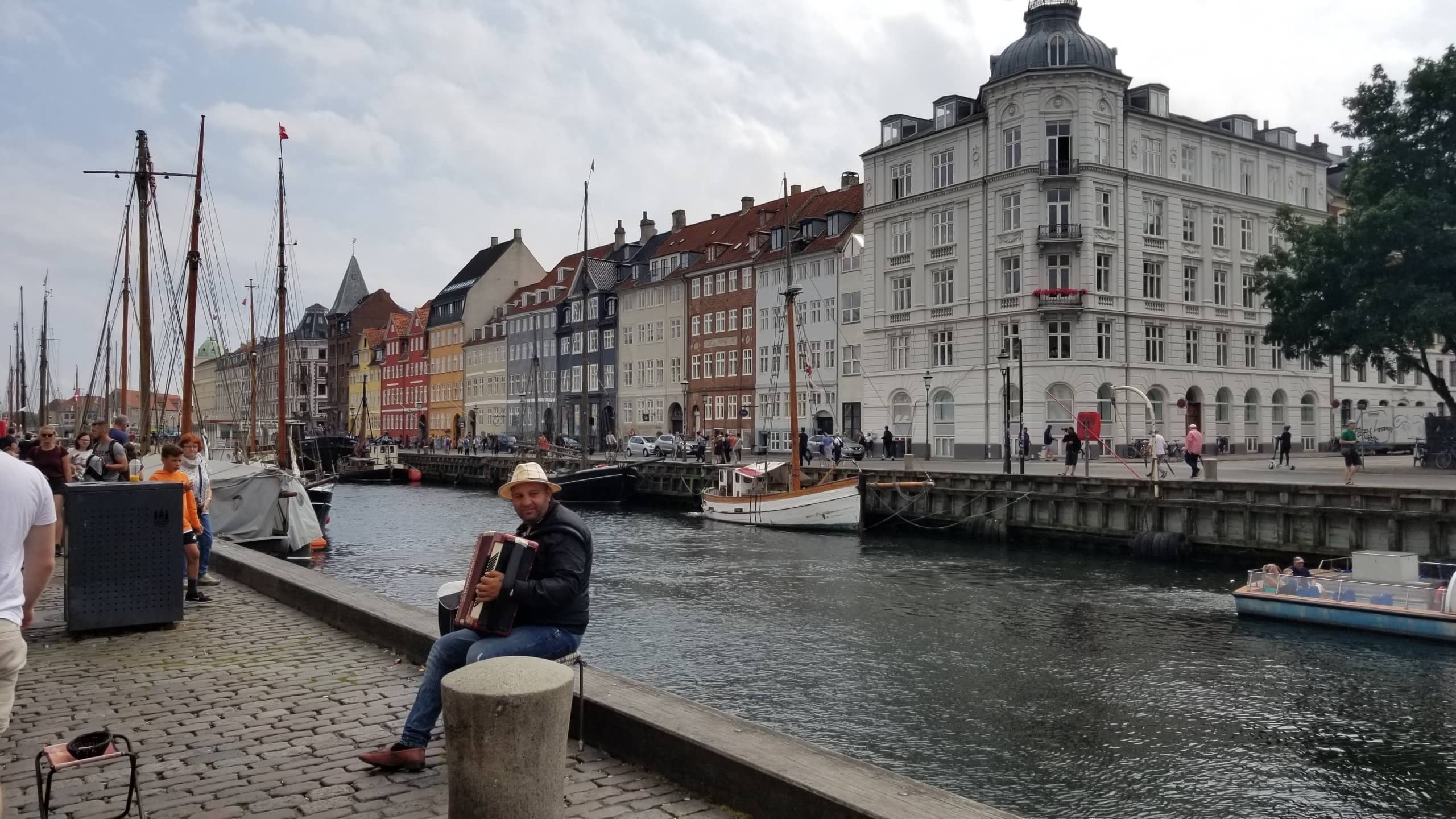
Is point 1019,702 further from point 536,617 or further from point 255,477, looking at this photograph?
point 255,477

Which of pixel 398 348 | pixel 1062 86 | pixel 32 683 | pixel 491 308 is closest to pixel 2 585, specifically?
pixel 32 683

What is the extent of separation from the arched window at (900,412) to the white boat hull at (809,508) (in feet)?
58.6

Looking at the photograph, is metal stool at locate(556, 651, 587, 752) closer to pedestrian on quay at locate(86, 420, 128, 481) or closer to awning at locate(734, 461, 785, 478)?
pedestrian on quay at locate(86, 420, 128, 481)

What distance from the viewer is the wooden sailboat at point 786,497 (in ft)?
114

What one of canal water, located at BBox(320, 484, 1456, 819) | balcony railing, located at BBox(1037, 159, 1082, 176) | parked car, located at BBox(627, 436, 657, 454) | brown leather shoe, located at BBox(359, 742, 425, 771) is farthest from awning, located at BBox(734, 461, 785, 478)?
brown leather shoe, located at BBox(359, 742, 425, 771)

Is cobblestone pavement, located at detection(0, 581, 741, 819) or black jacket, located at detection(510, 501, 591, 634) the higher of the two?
black jacket, located at detection(510, 501, 591, 634)

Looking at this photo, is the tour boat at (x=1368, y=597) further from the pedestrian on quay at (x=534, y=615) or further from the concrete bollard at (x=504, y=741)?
the concrete bollard at (x=504, y=741)

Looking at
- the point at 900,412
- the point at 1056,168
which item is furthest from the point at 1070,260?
the point at 900,412

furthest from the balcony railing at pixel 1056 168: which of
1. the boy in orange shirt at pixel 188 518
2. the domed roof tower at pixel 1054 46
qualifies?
the boy in orange shirt at pixel 188 518

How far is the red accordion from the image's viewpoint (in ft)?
19.4

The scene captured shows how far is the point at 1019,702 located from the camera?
519 inches

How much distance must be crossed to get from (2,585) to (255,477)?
947 inches

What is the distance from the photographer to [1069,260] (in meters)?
47.8

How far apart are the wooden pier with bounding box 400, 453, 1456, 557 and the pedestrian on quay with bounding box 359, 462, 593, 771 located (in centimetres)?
2285
